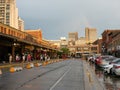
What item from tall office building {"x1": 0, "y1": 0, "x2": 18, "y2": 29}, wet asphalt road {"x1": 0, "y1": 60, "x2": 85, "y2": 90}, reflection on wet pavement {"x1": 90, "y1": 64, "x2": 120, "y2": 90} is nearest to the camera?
wet asphalt road {"x1": 0, "y1": 60, "x2": 85, "y2": 90}

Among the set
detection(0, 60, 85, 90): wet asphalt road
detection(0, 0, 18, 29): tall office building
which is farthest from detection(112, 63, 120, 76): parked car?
detection(0, 0, 18, 29): tall office building

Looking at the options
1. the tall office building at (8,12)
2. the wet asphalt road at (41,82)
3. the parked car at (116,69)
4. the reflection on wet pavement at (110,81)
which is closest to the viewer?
the wet asphalt road at (41,82)

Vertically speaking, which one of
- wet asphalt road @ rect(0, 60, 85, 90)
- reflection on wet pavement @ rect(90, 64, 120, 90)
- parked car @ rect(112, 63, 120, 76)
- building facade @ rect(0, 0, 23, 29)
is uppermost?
building facade @ rect(0, 0, 23, 29)

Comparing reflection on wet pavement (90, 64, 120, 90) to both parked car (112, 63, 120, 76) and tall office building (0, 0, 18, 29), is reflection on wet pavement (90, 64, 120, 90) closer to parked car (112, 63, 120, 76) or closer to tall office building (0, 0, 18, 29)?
parked car (112, 63, 120, 76)

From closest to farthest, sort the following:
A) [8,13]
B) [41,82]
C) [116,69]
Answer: [41,82] → [116,69] → [8,13]

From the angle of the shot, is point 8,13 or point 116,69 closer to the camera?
point 116,69

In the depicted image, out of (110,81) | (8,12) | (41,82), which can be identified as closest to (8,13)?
(8,12)


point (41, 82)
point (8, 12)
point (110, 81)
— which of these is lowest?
point (110, 81)

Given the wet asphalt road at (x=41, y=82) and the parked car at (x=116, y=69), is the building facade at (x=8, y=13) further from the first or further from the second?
the parked car at (x=116, y=69)

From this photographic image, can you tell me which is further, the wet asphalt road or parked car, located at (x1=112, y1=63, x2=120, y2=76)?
parked car, located at (x1=112, y1=63, x2=120, y2=76)

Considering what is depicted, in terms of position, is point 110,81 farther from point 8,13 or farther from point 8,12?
point 8,12

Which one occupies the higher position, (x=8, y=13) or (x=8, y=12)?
(x=8, y=12)

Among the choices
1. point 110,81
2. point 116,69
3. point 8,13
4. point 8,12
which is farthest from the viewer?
point 8,12

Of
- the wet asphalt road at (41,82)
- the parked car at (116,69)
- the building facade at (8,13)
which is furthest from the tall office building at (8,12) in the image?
the parked car at (116,69)
